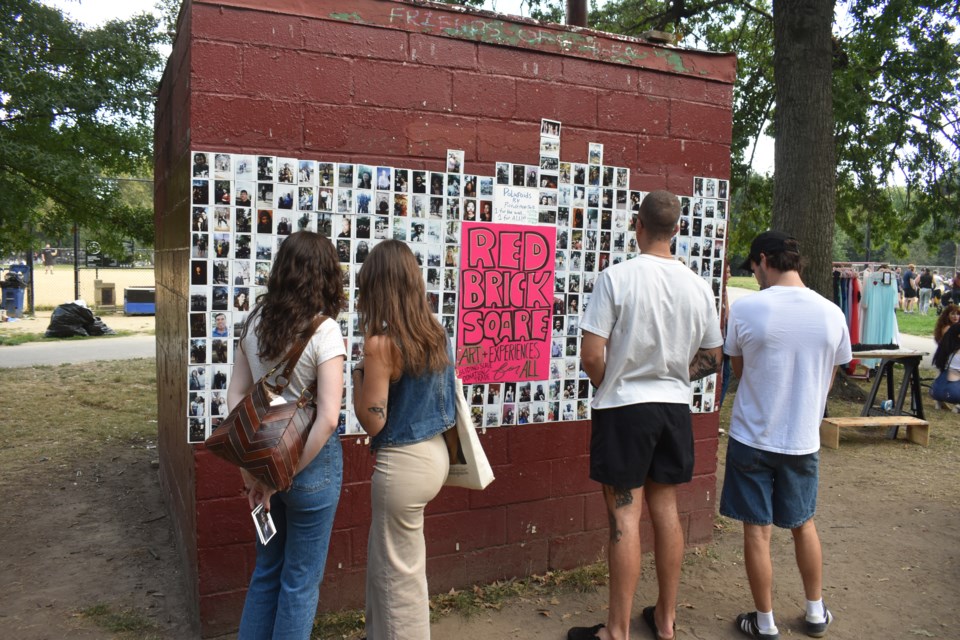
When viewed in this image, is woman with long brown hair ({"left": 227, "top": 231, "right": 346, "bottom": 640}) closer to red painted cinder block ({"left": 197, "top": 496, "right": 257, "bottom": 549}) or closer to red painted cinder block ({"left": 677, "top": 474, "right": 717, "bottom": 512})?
red painted cinder block ({"left": 197, "top": 496, "right": 257, "bottom": 549})

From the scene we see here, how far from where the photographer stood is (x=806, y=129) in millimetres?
9047

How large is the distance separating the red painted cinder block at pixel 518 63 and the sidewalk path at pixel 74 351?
10.7 meters

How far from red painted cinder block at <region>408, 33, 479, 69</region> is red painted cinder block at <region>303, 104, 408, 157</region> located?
0.30m

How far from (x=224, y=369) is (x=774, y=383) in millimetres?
2526

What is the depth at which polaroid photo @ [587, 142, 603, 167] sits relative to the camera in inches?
163

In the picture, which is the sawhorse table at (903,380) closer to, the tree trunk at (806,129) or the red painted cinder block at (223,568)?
the tree trunk at (806,129)

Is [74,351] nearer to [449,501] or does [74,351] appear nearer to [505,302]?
[449,501]

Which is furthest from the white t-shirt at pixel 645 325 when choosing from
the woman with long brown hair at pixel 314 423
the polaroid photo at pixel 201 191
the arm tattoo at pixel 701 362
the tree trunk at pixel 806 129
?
A: the tree trunk at pixel 806 129

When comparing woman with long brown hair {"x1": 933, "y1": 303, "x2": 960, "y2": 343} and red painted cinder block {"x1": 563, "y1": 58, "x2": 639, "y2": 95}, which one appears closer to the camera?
red painted cinder block {"x1": 563, "y1": 58, "x2": 639, "y2": 95}

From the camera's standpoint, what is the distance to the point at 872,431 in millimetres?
8359

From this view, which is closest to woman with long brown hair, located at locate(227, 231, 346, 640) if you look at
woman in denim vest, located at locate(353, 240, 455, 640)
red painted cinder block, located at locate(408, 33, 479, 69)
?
woman in denim vest, located at locate(353, 240, 455, 640)

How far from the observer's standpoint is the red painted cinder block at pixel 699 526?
460 cm

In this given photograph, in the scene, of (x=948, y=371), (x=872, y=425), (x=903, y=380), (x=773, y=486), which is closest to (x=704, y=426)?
(x=773, y=486)

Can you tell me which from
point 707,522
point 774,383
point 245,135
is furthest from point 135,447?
point 774,383
